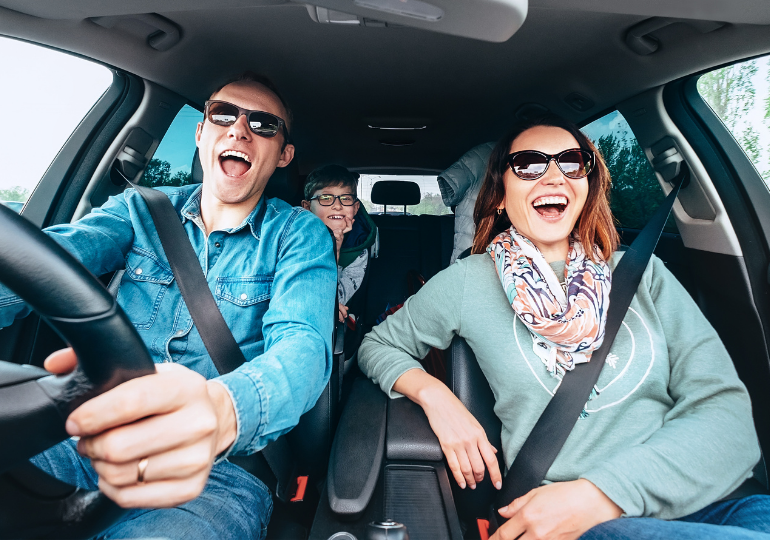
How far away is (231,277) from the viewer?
1.29 m

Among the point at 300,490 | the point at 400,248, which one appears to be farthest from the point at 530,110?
the point at 300,490

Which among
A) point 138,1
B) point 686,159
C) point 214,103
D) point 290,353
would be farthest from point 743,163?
point 138,1

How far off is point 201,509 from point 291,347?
423 millimetres

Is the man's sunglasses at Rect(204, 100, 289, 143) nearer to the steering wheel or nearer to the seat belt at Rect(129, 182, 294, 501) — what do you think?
the seat belt at Rect(129, 182, 294, 501)

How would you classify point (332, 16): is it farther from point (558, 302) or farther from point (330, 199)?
point (558, 302)

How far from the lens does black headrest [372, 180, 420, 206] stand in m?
3.53

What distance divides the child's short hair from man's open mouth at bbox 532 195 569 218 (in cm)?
121

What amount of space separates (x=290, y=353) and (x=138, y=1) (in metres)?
1.11

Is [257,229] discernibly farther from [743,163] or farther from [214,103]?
[743,163]

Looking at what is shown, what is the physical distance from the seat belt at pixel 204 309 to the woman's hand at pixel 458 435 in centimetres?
46

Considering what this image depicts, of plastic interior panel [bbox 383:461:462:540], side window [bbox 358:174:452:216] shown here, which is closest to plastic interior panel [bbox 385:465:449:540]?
plastic interior panel [bbox 383:461:462:540]

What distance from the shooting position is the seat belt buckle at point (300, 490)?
4.03 feet

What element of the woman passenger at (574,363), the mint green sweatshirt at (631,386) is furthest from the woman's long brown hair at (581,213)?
the mint green sweatshirt at (631,386)

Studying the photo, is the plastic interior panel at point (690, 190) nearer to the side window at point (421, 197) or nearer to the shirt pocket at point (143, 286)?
the side window at point (421, 197)
